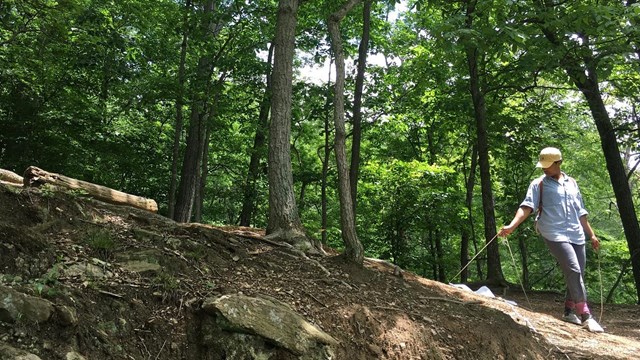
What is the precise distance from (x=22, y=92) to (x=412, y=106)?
9.66 meters

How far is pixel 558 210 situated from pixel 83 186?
563 centimetres

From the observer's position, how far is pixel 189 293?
10.4 ft

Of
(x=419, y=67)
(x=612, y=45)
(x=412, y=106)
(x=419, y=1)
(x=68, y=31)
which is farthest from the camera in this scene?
(x=412, y=106)

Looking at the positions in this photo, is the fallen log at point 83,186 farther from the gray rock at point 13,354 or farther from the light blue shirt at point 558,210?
the light blue shirt at point 558,210

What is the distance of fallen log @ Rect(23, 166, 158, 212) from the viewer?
4680 millimetres

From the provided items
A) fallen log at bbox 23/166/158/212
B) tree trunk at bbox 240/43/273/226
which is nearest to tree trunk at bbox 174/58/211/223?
tree trunk at bbox 240/43/273/226

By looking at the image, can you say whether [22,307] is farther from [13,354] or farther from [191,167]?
[191,167]

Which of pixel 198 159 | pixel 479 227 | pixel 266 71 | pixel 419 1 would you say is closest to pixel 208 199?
pixel 198 159

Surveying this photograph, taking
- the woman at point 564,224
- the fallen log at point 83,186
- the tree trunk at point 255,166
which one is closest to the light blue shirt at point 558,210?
the woman at point 564,224

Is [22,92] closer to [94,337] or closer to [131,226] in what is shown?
[131,226]

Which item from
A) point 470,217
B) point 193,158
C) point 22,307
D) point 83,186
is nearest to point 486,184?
point 470,217

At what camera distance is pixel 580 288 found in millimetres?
5117

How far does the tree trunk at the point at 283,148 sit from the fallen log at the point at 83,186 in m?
1.92

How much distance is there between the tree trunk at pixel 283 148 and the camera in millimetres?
5055
